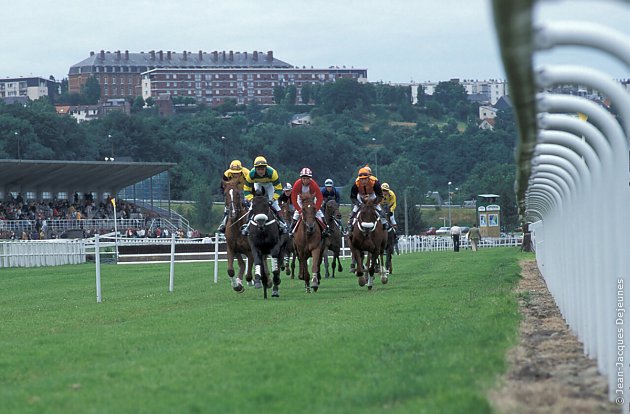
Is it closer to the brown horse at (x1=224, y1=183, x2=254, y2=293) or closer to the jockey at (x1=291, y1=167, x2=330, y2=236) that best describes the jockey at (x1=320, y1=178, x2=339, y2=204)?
the jockey at (x1=291, y1=167, x2=330, y2=236)

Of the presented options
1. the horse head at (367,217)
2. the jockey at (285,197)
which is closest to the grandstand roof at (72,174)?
the jockey at (285,197)

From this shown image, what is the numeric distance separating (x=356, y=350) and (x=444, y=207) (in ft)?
461

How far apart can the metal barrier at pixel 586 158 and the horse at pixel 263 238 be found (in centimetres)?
886

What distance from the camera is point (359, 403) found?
912 cm

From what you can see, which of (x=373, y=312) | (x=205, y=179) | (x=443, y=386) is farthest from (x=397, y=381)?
(x=205, y=179)

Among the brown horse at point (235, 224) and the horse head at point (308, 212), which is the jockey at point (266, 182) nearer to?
the brown horse at point (235, 224)

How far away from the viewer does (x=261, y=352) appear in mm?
12406

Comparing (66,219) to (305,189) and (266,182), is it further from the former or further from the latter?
(266,182)

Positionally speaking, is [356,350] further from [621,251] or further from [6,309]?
[6,309]

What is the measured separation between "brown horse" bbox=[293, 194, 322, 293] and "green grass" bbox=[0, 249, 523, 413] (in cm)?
66

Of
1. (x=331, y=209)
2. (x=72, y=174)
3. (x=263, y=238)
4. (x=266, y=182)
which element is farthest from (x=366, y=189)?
(x=72, y=174)

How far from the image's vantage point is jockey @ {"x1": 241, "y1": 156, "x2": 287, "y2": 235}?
2230cm

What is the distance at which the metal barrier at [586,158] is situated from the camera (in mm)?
7531

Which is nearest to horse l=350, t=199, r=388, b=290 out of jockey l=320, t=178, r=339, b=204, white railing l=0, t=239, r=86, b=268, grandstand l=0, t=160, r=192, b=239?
jockey l=320, t=178, r=339, b=204
